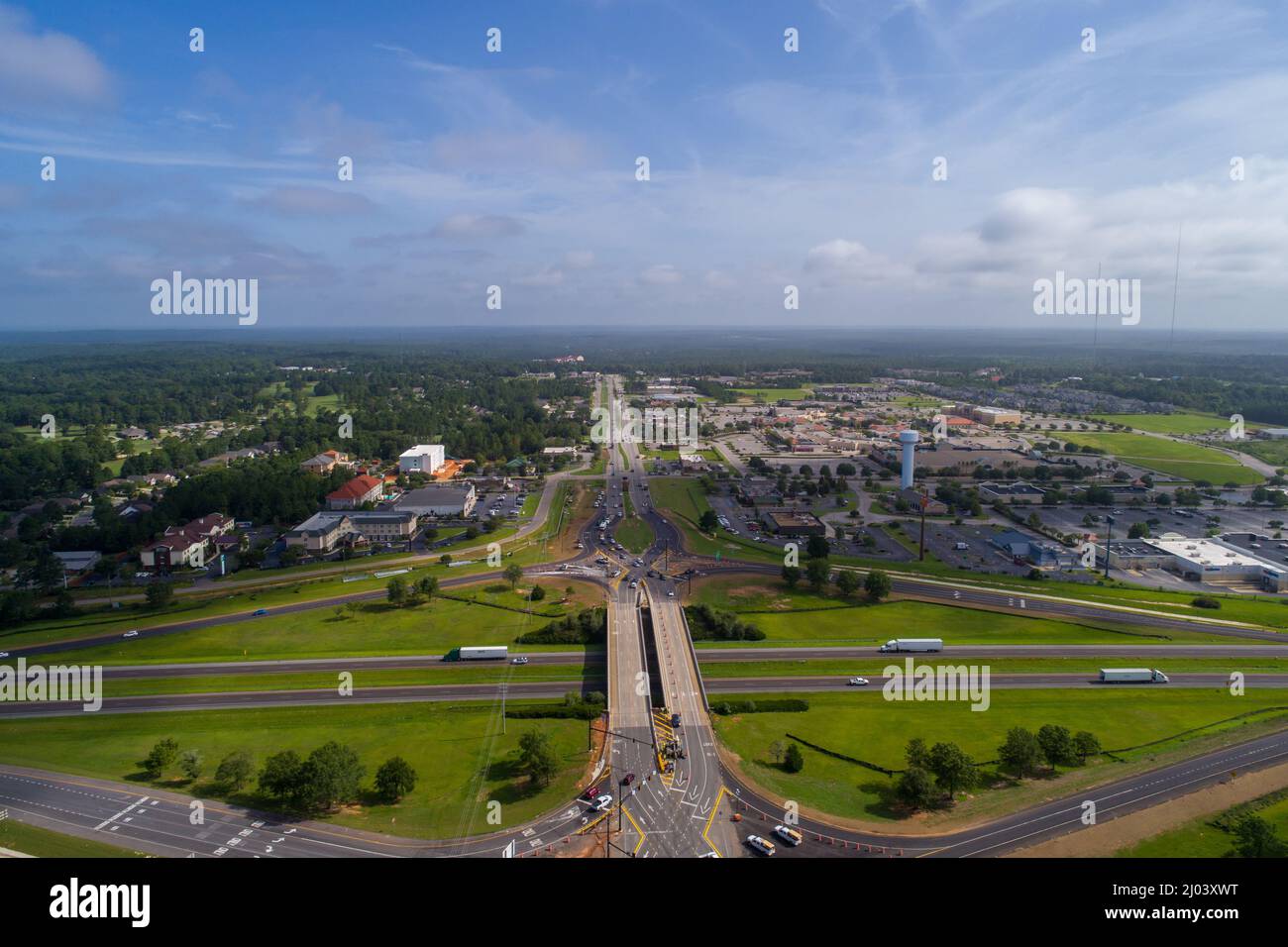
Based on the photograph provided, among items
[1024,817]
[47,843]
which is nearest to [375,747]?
[47,843]

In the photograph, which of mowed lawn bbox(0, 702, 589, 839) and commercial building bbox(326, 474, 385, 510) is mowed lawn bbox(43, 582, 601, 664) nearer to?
mowed lawn bbox(0, 702, 589, 839)

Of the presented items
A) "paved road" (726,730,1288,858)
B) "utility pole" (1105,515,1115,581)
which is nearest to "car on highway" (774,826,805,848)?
"paved road" (726,730,1288,858)

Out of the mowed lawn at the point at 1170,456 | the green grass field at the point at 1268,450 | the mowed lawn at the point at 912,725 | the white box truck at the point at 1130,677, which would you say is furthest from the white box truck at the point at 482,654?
the green grass field at the point at 1268,450

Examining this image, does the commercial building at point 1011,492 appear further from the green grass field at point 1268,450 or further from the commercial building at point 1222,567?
the green grass field at point 1268,450

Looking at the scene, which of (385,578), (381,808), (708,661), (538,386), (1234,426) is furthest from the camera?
(538,386)

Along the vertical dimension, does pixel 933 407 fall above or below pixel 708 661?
above
